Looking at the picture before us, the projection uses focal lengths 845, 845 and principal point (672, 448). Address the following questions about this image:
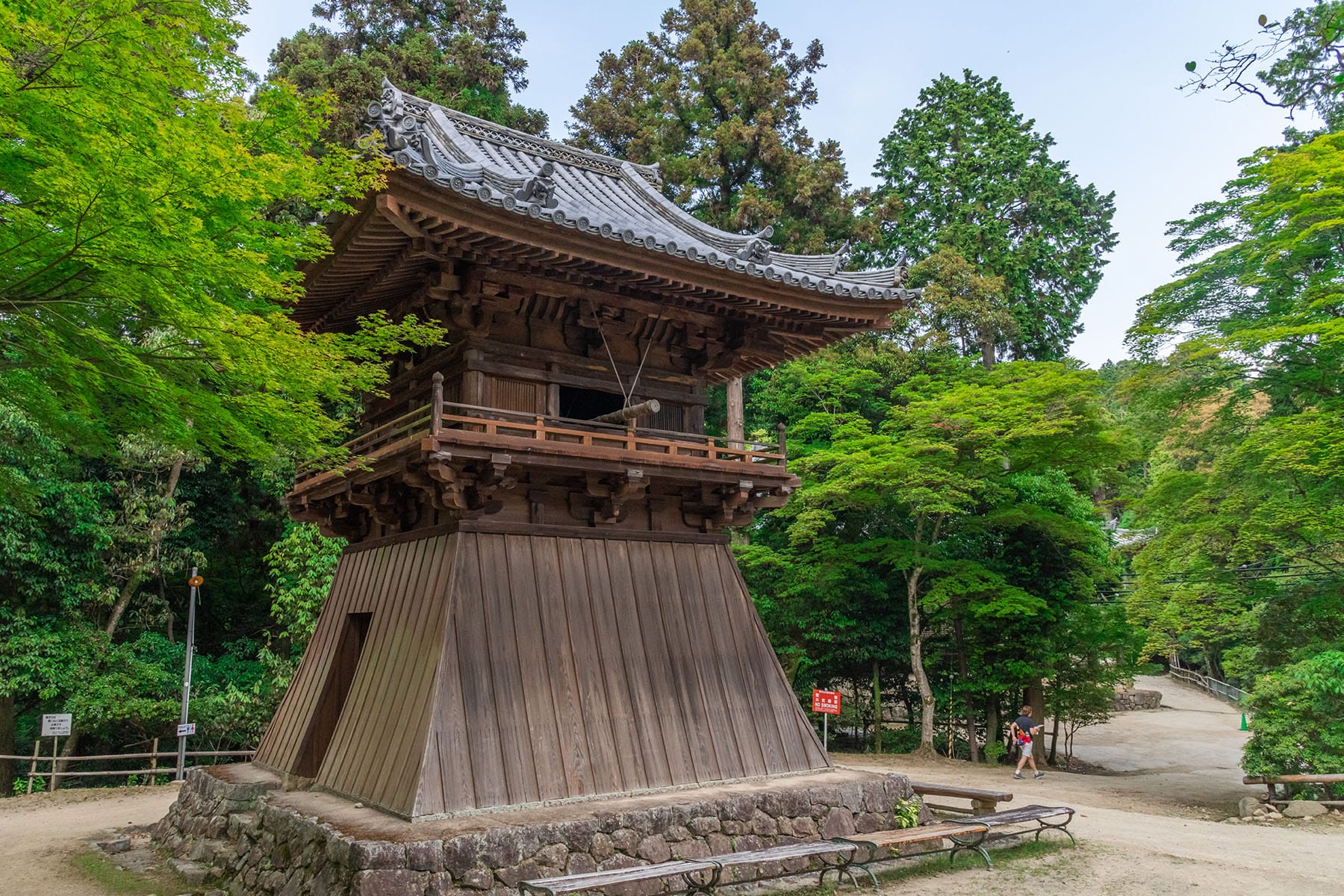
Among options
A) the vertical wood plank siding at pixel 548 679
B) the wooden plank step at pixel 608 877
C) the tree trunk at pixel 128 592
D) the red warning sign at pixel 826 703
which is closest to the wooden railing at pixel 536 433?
the vertical wood plank siding at pixel 548 679

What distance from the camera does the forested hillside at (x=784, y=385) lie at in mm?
6188

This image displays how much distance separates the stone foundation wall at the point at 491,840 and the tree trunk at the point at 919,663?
1081 centimetres

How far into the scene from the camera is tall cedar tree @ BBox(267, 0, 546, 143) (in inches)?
1061

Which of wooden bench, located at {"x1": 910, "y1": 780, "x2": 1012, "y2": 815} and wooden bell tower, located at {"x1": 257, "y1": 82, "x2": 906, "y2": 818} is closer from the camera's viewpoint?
wooden bell tower, located at {"x1": 257, "y1": 82, "x2": 906, "y2": 818}

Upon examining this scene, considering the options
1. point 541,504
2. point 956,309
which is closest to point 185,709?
point 541,504

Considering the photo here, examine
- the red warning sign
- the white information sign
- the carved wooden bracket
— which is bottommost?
the white information sign

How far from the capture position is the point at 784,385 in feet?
93.8

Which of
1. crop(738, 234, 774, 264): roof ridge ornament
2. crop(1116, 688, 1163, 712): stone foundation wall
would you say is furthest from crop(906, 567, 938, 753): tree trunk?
crop(1116, 688, 1163, 712): stone foundation wall

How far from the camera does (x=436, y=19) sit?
33094 millimetres

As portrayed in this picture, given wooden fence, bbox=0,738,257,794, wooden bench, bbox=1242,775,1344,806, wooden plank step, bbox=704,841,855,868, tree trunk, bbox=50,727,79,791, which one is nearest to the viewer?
wooden plank step, bbox=704,841,855,868

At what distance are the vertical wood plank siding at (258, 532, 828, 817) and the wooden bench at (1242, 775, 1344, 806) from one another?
908 centimetres

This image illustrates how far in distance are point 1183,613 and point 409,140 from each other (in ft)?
56.0

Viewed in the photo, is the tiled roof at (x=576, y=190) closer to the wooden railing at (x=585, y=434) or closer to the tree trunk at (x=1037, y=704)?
the wooden railing at (x=585, y=434)

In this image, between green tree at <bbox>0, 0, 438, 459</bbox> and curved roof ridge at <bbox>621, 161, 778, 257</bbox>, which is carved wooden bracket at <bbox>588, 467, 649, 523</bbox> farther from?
curved roof ridge at <bbox>621, 161, 778, 257</bbox>
